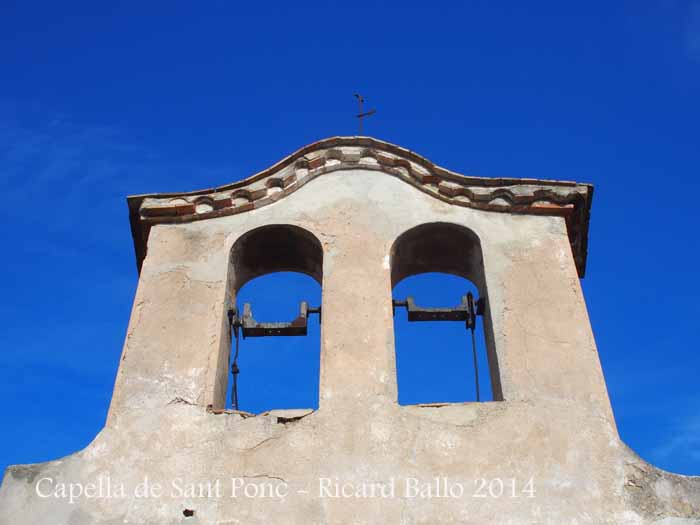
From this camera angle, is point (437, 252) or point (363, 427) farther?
point (437, 252)

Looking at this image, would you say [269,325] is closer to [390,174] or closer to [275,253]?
[275,253]

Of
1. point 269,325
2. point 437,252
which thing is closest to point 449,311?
point 437,252

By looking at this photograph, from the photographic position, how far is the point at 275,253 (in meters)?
8.09

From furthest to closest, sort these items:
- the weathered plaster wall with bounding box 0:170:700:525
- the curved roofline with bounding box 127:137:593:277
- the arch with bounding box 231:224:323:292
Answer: the curved roofline with bounding box 127:137:593:277, the arch with bounding box 231:224:323:292, the weathered plaster wall with bounding box 0:170:700:525

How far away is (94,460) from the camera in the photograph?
6.17 metres

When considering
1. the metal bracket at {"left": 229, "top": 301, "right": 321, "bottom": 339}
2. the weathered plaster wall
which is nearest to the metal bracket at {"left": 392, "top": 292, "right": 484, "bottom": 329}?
the weathered plaster wall

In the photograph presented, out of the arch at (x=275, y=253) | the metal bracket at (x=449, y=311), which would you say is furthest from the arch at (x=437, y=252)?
the arch at (x=275, y=253)

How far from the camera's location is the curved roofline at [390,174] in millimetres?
8078

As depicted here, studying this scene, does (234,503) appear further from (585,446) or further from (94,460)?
(585,446)

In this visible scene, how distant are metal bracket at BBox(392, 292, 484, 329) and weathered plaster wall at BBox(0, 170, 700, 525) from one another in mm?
268

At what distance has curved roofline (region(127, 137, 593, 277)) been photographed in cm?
808

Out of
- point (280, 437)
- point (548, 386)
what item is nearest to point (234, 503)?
point (280, 437)

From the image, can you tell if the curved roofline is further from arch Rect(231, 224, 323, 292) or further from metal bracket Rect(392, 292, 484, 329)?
metal bracket Rect(392, 292, 484, 329)

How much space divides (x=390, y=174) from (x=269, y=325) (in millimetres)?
A: 1979
